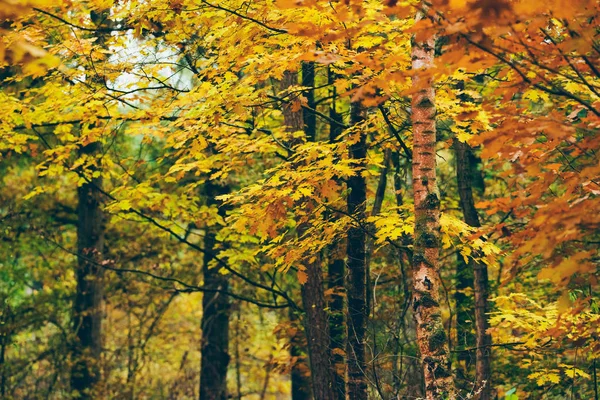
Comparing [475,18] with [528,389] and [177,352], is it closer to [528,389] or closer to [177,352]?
[528,389]

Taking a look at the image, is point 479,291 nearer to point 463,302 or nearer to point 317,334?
point 463,302

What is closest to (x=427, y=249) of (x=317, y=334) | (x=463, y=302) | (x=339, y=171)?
(x=339, y=171)

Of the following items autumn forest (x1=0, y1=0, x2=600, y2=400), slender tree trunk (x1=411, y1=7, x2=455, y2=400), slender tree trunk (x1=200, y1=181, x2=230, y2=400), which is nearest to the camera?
autumn forest (x1=0, y1=0, x2=600, y2=400)

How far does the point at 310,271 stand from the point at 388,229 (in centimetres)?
144

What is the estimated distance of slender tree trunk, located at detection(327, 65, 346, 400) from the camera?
7711 mm

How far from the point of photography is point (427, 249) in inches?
195

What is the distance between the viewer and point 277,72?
5527 millimetres

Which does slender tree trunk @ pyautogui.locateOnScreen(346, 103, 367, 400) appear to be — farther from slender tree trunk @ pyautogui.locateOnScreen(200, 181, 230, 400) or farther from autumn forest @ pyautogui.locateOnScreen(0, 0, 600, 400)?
slender tree trunk @ pyautogui.locateOnScreen(200, 181, 230, 400)

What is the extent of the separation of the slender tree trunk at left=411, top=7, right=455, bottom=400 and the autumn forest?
0.04 ft

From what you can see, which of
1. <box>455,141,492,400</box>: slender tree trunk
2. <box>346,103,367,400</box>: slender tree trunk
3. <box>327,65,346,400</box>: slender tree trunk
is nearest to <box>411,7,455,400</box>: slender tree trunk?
<box>346,103,367,400</box>: slender tree trunk

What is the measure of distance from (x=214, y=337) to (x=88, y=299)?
9.01 ft

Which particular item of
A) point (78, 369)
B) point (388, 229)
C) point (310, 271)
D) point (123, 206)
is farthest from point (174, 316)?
point (388, 229)

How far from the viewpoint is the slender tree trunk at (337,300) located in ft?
25.3

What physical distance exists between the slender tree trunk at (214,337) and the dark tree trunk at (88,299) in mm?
2202
